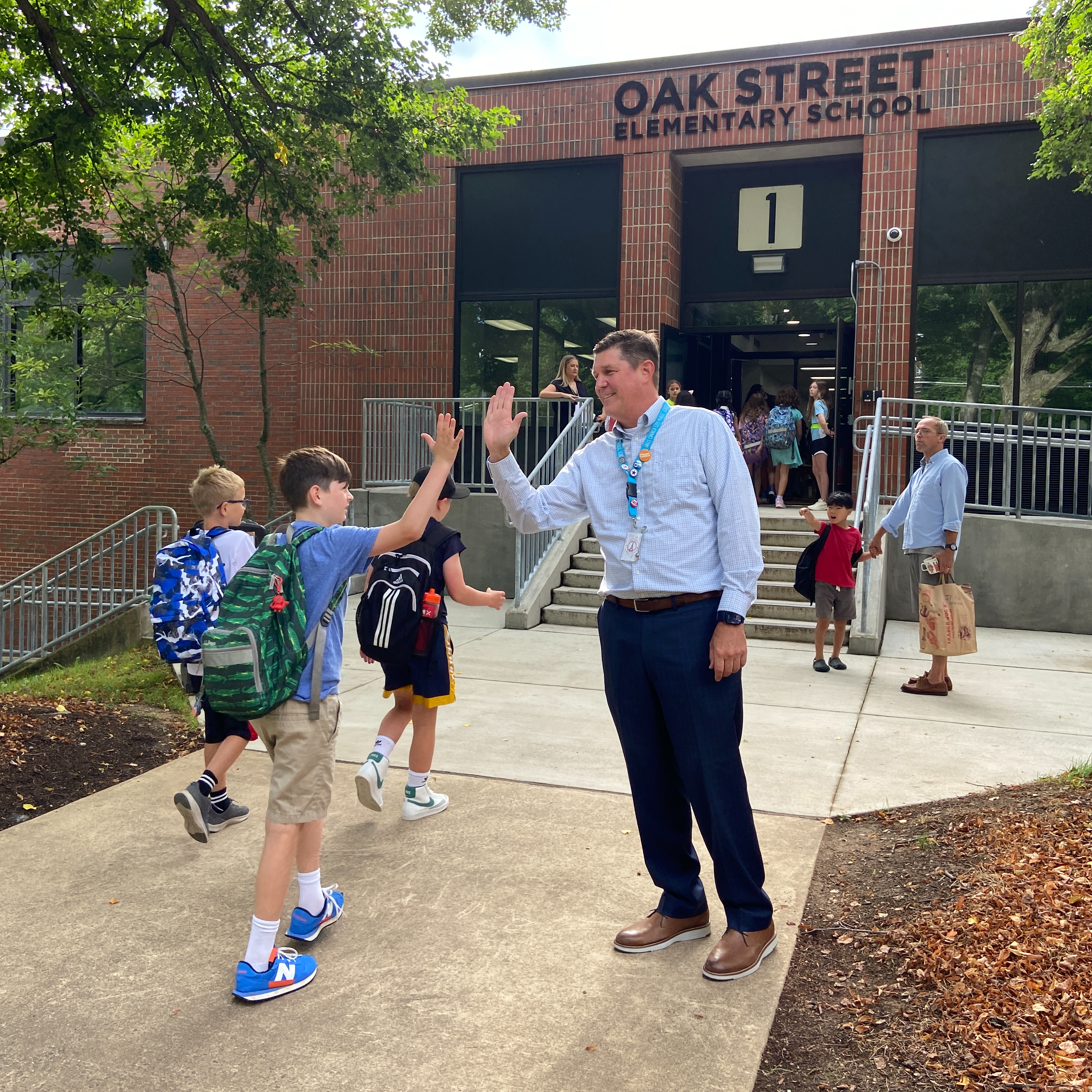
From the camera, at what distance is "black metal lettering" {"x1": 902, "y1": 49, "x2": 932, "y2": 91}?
42.9 ft

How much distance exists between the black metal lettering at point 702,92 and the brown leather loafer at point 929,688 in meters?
9.41

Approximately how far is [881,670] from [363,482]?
7084mm

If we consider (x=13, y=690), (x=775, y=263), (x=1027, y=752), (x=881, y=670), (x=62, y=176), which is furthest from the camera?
(x=775, y=263)

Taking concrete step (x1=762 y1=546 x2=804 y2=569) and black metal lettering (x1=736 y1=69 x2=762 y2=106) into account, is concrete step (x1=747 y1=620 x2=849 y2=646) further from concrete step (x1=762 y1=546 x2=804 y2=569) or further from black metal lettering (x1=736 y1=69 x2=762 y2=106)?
black metal lettering (x1=736 y1=69 x2=762 y2=106)

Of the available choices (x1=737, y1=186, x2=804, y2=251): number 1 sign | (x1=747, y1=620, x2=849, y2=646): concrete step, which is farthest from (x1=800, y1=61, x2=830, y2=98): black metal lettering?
(x1=747, y1=620, x2=849, y2=646): concrete step

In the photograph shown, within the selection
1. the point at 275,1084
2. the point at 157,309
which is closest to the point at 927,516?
the point at 275,1084

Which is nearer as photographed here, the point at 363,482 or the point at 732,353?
the point at 363,482

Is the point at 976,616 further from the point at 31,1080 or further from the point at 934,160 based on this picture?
the point at 31,1080

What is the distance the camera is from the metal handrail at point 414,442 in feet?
43.2

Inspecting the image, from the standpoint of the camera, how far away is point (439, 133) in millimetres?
10273

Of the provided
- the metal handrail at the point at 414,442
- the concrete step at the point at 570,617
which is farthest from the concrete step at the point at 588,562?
the metal handrail at the point at 414,442

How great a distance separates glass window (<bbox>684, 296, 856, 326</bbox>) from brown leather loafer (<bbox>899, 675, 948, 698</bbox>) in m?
7.64

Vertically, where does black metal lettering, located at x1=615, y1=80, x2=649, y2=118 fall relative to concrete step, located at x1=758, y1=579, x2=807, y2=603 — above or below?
above

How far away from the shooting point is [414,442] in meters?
13.4
